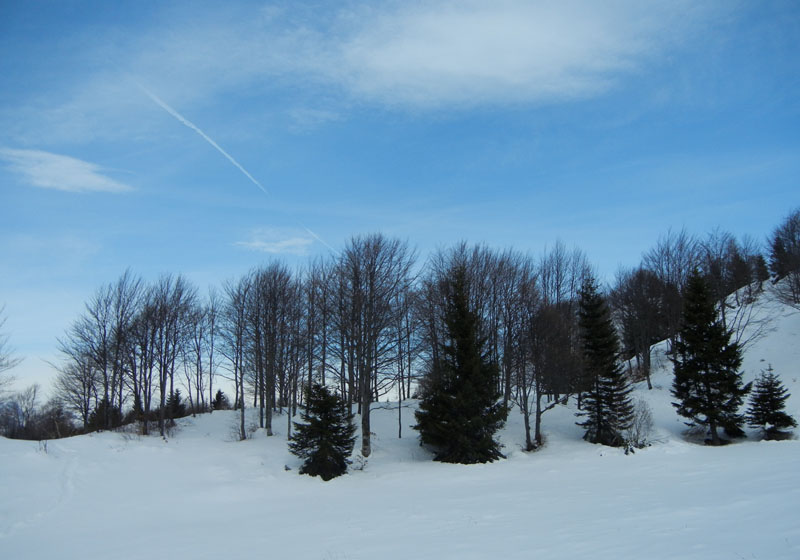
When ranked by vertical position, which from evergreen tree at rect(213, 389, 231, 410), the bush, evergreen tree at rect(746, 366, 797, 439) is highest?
evergreen tree at rect(746, 366, 797, 439)

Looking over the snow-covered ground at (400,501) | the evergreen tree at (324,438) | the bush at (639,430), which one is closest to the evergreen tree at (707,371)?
the snow-covered ground at (400,501)

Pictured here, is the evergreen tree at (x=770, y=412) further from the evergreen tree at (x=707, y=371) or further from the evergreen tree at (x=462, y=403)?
the evergreen tree at (x=462, y=403)

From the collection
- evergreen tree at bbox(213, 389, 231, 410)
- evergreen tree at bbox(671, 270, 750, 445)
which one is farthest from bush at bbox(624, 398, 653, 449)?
evergreen tree at bbox(213, 389, 231, 410)

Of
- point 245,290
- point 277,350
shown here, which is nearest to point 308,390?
point 277,350

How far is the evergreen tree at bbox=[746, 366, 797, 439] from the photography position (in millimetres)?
23062

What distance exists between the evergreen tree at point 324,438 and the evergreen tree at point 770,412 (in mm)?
21217

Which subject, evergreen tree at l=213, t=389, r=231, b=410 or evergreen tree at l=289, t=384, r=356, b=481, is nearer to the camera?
evergreen tree at l=289, t=384, r=356, b=481

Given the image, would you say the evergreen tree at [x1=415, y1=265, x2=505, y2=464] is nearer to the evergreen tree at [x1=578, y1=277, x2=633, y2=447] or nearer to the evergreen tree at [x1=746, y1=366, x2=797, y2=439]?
the evergreen tree at [x1=578, y1=277, x2=633, y2=447]

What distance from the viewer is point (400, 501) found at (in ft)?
50.0

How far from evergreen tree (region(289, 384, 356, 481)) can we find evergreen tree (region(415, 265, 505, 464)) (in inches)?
195

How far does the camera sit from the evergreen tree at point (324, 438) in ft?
67.5

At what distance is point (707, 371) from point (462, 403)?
Result: 1409cm

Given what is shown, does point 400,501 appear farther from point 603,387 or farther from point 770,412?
point 770,412

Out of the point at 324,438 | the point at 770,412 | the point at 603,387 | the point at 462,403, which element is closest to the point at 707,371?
the point at 770,412
